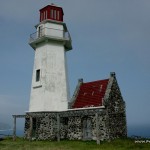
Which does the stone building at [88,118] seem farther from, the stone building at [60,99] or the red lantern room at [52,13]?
the red lantern room at [52,13]

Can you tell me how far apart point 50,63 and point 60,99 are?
4015 mm

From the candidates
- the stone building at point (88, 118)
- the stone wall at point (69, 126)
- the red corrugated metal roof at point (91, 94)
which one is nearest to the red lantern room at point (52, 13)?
the red corrugated metal roof at point (91, 94)

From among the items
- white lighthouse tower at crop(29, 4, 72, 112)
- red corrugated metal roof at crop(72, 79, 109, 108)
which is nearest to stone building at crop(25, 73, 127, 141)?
red corrugated metal roof at crop(72, 79, 109, 108)

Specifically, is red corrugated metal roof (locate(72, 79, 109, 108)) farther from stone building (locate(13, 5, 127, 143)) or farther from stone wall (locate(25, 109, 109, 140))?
stone wall (locate(25, 109, 109, 140))

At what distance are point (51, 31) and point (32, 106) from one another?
27.7 ft

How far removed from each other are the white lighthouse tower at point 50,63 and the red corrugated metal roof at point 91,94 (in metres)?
1.54

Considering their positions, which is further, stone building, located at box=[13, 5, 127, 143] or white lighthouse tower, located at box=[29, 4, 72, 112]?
white lighthouse tower, located at box=[29, 4, 72, 112]

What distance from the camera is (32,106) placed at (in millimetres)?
28469

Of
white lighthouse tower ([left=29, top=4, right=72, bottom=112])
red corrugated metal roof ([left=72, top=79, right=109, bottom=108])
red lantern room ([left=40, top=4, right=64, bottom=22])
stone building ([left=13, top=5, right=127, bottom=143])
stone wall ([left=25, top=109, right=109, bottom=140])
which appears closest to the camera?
stone wall ([left=25, top=109, right=109, bottom=140])

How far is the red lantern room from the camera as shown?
96.3 ft

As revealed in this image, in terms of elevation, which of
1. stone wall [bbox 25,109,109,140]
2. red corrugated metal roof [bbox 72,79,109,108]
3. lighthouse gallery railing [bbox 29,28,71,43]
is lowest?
stone wall [bbox 25,109,109,140]

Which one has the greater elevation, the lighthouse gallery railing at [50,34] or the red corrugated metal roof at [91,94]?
the lighthouse gallery railing at [50,34]

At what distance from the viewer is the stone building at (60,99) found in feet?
82.4

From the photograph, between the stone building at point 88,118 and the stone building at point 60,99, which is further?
the stone building at point 60,99
